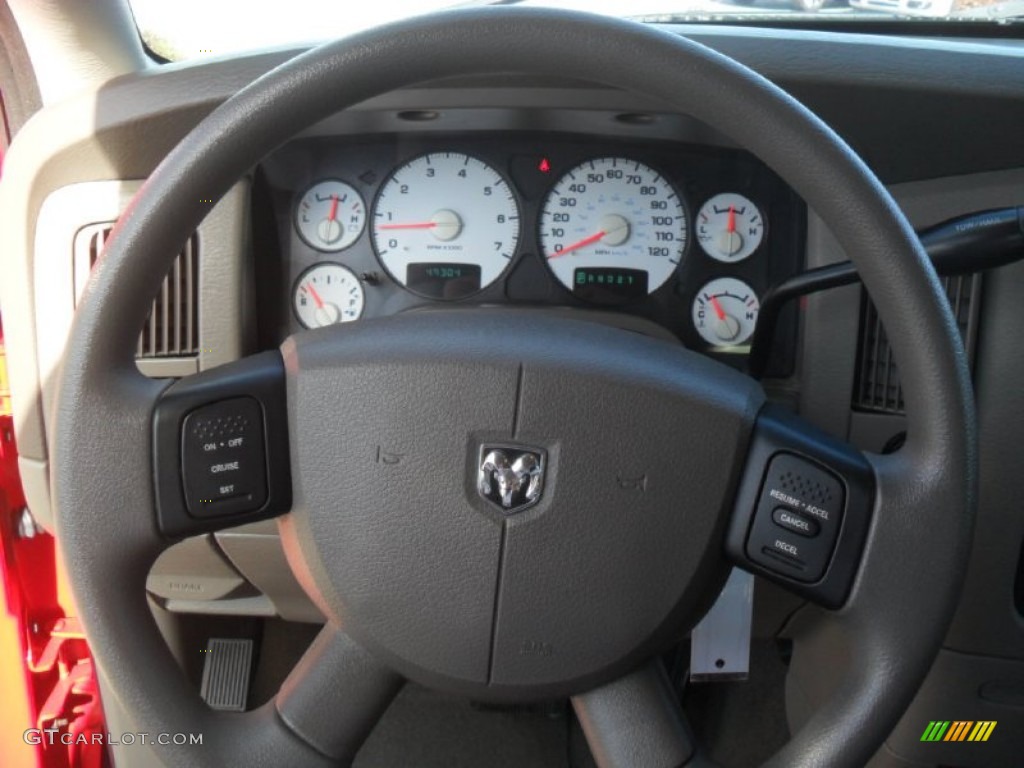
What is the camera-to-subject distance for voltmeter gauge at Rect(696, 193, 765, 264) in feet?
4.36

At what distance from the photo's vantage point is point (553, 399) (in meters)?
0.86

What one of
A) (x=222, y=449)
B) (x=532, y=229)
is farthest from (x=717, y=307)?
(x=222, y=449)

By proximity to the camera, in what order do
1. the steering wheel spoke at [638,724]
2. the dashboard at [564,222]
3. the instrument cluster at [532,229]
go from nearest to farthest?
the steering wheel spoke at [638,724], the dashboard at [564,222], the instrument cluster at [532,229]

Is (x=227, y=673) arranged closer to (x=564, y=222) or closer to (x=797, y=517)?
(x=564, y=222)

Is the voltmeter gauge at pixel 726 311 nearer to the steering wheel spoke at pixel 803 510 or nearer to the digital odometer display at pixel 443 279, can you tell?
the digital odometer display at pixel 443 279

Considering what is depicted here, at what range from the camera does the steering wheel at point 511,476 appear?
78 cm

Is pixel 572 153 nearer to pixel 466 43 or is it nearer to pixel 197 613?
pixel 466 43

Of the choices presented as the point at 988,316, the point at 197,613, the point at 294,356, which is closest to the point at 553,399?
the point at 294,356

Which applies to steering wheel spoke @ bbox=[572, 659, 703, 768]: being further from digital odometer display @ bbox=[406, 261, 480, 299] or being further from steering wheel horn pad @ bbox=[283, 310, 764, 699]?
digital odometer display @ bbox=[406, 261, 480, 299]

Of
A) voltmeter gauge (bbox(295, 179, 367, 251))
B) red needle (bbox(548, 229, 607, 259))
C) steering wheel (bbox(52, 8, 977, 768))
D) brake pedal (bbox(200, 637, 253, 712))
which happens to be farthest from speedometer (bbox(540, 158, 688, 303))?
brake pedal (bbox(200, 637, 253, 712))

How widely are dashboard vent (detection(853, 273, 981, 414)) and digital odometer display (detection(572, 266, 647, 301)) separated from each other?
0.90 feet

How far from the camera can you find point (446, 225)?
1328 millimetres

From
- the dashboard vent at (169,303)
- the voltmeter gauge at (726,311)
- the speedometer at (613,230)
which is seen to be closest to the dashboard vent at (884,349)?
the voltmeter gauge at (726,311)

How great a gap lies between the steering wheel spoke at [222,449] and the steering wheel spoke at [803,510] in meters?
0.39
